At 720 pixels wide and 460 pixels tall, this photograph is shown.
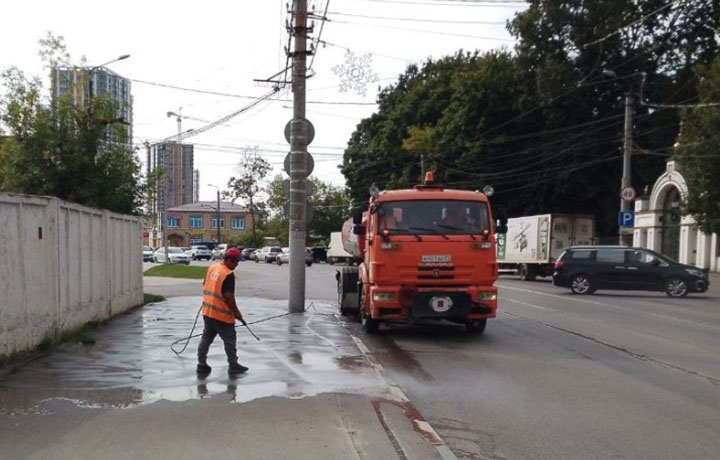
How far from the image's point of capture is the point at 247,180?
81.6 meters

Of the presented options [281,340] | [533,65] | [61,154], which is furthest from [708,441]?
[533,65]

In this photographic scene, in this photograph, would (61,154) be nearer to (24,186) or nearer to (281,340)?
(24,186)

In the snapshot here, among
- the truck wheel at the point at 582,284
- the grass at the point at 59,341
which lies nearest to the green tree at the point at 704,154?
the truck wheel at the point at 582,284

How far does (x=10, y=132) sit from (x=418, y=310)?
30.5 ft

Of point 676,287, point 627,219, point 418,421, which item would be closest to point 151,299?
point 418,421

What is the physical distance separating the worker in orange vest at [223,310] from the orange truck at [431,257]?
3844 millimetres

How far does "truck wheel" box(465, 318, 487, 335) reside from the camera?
44.4ft

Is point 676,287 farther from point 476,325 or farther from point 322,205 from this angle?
point 322,205

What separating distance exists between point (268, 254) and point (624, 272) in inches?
1886

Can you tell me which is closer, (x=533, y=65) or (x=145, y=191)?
(x=145, y=191)

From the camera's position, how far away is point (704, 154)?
29078 mm

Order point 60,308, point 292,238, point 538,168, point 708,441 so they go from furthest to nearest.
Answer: point 538,168 < point 292,238 < point 60,308 < point 708,441

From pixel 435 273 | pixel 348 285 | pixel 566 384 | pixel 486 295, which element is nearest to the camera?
pixel 566 384

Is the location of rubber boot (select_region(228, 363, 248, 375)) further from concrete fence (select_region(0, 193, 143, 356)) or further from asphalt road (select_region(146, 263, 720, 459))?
concrete fence (select_region(0, 193, 143, 356))
